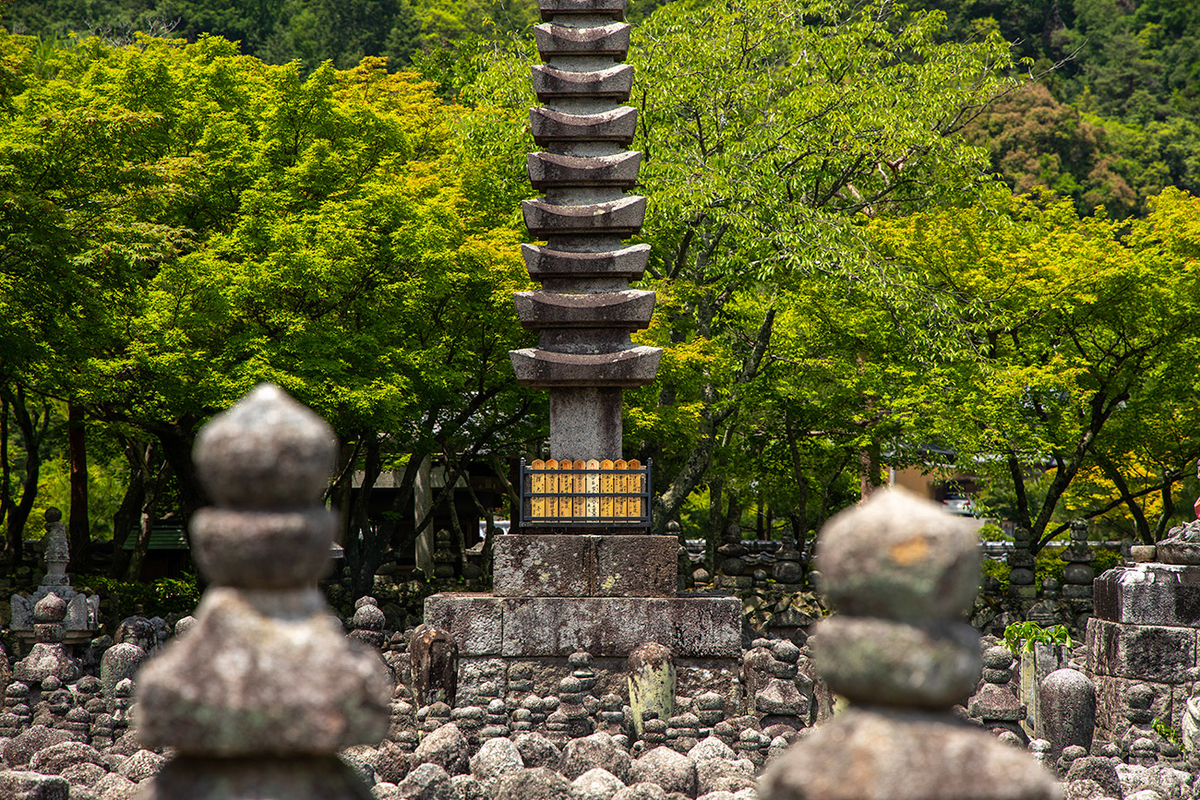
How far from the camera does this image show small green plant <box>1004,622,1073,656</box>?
1064 centimetres

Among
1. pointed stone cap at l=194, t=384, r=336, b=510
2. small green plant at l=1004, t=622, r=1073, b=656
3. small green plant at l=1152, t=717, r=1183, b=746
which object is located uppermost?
pointed stone cap at l=194, t=384, r=336, b=510

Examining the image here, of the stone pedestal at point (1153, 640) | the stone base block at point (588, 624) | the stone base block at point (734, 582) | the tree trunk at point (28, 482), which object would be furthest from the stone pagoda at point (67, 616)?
the stone pedestal at point (1153, 640)

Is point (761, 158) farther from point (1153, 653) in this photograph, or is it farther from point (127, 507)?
point (127, 507)

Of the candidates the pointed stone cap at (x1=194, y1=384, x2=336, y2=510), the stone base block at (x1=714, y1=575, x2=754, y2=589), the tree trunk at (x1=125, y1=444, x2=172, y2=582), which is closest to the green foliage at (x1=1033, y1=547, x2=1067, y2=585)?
the stone base block at (x1=714, y1=575, x2=754, y2=589)

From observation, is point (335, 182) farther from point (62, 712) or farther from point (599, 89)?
point (62, 712)

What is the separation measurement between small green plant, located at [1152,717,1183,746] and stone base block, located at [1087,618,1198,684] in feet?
1.27

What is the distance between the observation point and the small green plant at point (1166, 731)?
1011 centimetres

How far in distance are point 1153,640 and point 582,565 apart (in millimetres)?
5373

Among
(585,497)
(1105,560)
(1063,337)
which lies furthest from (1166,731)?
(1105,560)

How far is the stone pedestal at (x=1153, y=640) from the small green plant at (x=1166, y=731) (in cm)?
7

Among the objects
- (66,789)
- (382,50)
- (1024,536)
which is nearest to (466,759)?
(66,789)

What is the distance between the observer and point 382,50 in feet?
164

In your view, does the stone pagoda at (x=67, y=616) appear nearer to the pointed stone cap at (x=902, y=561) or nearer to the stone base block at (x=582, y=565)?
the stone base block at (x=582, y=565)

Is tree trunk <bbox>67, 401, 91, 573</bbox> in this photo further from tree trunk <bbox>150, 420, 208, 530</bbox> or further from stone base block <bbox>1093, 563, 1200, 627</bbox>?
stone base block <bbox>1093, 563, 1200, 627</bbox>
